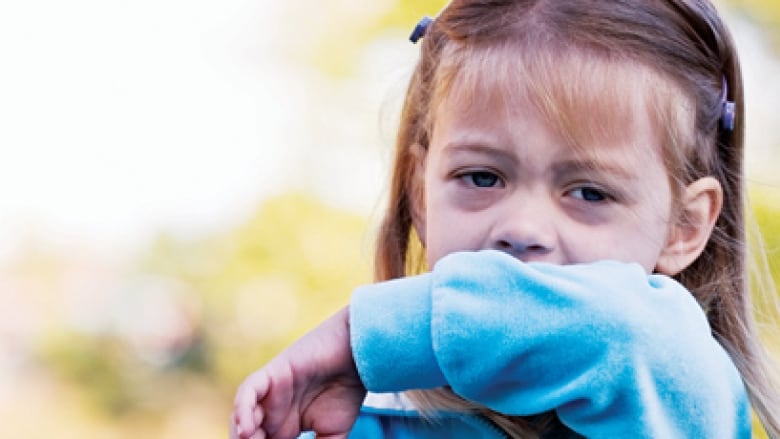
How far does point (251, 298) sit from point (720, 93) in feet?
12.1

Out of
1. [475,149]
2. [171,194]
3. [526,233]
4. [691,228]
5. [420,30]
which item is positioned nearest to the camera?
[526,233]

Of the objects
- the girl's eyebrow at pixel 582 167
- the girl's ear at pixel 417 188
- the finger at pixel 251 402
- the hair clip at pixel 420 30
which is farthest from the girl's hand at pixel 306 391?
the hair clip at pixel 420 30

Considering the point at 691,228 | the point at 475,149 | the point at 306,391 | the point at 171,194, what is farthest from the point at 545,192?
the point at 171,194

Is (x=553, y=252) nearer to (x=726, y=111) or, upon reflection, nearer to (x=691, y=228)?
(x=691, y=228)

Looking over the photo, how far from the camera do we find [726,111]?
71.1 inches

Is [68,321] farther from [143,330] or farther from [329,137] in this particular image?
[329,137]

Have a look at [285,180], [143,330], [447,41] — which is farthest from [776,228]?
[143,330]

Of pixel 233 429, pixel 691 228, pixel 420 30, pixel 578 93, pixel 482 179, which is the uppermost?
pixel 420 30

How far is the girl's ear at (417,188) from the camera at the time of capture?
6.19 ft

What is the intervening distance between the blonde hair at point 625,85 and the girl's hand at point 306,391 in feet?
1.20

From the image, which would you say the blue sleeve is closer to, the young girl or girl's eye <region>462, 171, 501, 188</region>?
the young girl

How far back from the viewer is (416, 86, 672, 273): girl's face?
155 centimetres

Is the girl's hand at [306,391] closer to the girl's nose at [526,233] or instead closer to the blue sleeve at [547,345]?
the blue sleeve at [547,345]

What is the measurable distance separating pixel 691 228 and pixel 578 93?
306 millimetres
